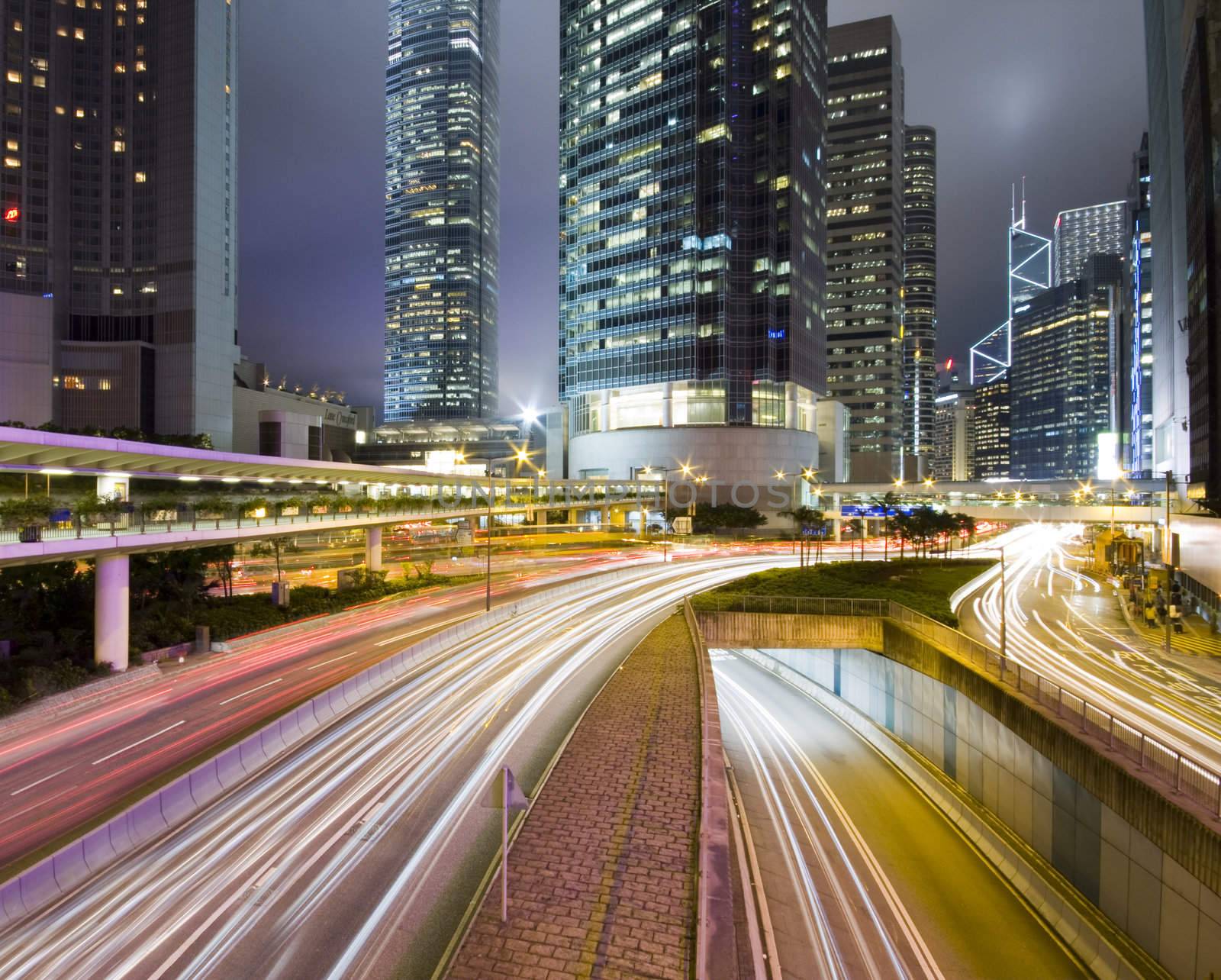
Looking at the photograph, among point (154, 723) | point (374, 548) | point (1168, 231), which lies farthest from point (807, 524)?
point (154, 723)

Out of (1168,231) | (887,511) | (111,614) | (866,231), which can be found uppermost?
(866,231)

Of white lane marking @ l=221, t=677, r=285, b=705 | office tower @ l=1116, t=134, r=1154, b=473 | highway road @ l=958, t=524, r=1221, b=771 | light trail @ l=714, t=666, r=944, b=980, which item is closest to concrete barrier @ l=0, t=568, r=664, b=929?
white lane marking @ l=221, t=677, r=285, b=705

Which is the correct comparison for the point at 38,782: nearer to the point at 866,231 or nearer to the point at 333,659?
the point at 333,659

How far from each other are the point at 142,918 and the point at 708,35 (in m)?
122

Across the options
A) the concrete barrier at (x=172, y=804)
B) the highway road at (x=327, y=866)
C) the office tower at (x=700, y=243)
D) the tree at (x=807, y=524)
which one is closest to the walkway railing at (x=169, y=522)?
the concrete barrier at (x=172, y=804)

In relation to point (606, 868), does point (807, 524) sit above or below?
above

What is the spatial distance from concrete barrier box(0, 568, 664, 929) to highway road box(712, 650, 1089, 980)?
465 inches

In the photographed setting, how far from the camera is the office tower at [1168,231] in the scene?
6438 cm

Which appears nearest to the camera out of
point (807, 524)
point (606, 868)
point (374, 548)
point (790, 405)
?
point (606, 868)

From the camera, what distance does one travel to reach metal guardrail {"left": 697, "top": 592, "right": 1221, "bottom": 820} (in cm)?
1181

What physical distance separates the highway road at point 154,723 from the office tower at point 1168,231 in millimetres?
77232

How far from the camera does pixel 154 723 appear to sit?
1744 centimetres

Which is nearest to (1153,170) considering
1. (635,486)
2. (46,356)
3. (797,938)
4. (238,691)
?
(635,486)

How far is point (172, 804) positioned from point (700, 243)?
327ft
